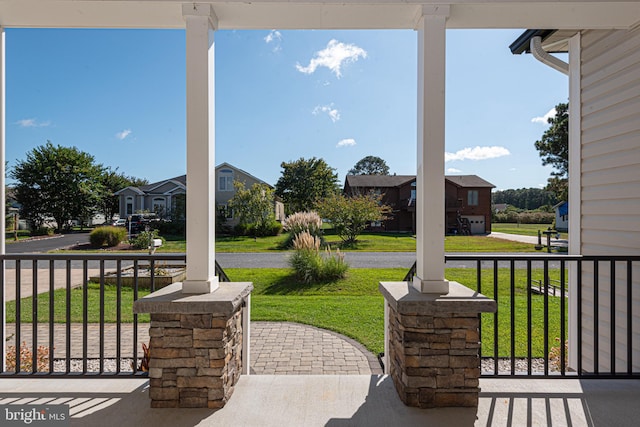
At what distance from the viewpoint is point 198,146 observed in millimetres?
2053

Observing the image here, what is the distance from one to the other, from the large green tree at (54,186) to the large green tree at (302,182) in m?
12.7

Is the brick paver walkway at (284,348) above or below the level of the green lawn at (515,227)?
below

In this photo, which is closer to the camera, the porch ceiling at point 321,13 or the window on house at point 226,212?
the porch ceiling at point 321,13

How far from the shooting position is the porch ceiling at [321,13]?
2039mm

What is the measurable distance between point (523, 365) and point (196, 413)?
3292 millimetres

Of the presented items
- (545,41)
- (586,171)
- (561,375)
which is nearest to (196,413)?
(561,375)

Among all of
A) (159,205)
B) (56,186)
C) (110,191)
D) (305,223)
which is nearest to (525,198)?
(305,223)

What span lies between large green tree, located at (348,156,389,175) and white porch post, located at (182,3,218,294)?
2036 inches

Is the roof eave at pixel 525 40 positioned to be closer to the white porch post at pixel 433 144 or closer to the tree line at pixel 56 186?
the white porch post at pixel 433 144

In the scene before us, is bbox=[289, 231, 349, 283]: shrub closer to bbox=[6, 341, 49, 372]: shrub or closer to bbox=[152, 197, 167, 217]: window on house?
bbox=[6, 341, 49, 372]: shrub

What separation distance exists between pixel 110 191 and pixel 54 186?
5855mm

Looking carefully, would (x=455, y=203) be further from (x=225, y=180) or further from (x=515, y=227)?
(x=225, y=180)

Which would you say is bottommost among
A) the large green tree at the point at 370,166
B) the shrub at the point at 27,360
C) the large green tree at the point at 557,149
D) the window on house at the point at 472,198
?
the shrub at the point at 27,360

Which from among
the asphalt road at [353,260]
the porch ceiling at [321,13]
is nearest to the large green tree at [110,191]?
the asphalt road at [353,260]
